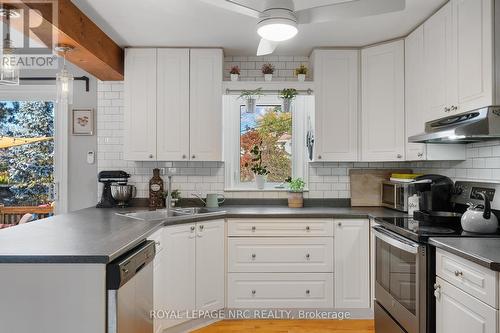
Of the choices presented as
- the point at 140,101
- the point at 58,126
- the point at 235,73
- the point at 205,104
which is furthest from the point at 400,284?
the point at 58,126

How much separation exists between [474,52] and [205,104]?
Result: 85.3 inches

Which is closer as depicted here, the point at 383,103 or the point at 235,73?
the point at 383,103

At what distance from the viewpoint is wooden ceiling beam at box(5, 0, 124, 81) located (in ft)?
7.55

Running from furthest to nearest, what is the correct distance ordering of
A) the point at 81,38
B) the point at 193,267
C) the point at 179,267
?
the point at 193,267 < the point at 179,267 < the point at 81,38

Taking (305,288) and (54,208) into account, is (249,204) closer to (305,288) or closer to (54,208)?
(305,288)

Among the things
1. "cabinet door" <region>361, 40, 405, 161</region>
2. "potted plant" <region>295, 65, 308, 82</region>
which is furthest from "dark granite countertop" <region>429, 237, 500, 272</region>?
"potted plant" <region>295, 65, 308, 82</region>

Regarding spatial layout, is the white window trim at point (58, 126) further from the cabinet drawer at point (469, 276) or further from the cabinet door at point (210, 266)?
the cabinet drawer at point (469, 276)

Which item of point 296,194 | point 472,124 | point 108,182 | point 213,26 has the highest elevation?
point 213,26

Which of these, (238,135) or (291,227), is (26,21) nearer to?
(238,135)

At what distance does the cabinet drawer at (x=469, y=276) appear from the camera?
154 centimetres

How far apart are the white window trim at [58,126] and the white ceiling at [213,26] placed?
1154mm

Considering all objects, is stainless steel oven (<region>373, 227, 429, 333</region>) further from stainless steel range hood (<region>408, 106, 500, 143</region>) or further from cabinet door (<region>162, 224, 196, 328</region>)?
cabinet door (<region>162, 224, 196, 328</region>)

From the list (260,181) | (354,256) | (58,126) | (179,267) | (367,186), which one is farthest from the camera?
(58,126)

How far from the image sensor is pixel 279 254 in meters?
3.14
